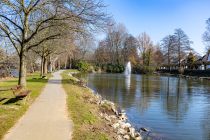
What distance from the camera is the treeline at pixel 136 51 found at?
90938 millimetres

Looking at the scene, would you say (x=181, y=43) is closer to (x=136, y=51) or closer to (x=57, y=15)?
(x=136, y=51)

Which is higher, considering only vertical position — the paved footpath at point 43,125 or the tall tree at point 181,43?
the tall tree at point 181,43

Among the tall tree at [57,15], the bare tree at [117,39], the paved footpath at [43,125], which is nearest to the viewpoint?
the paved footpath at [43,125]

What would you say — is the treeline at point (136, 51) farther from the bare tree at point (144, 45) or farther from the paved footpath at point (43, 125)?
the paved footpath at point (43, 125)

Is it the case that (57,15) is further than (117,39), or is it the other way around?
(117,39)

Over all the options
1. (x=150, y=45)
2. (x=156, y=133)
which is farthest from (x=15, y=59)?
(x=150, y=45)

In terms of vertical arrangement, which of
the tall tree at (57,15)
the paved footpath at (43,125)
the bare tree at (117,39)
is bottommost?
the paved footpath at (43,125)

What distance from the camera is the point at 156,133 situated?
13766 mm

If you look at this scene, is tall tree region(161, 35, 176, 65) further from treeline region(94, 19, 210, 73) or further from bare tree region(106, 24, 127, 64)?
bare tree region(106, 24, 127, 64)

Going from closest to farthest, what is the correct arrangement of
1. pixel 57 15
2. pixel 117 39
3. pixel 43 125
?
pixel 43 125
pixel 57 15
pixel 117 39

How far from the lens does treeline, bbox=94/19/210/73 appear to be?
90.9m

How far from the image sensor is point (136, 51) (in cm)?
9731

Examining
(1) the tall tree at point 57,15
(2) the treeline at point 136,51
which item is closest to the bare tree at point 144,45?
(2) the treeline at point 136,51

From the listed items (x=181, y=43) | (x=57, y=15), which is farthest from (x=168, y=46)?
(x=57, y=15)
